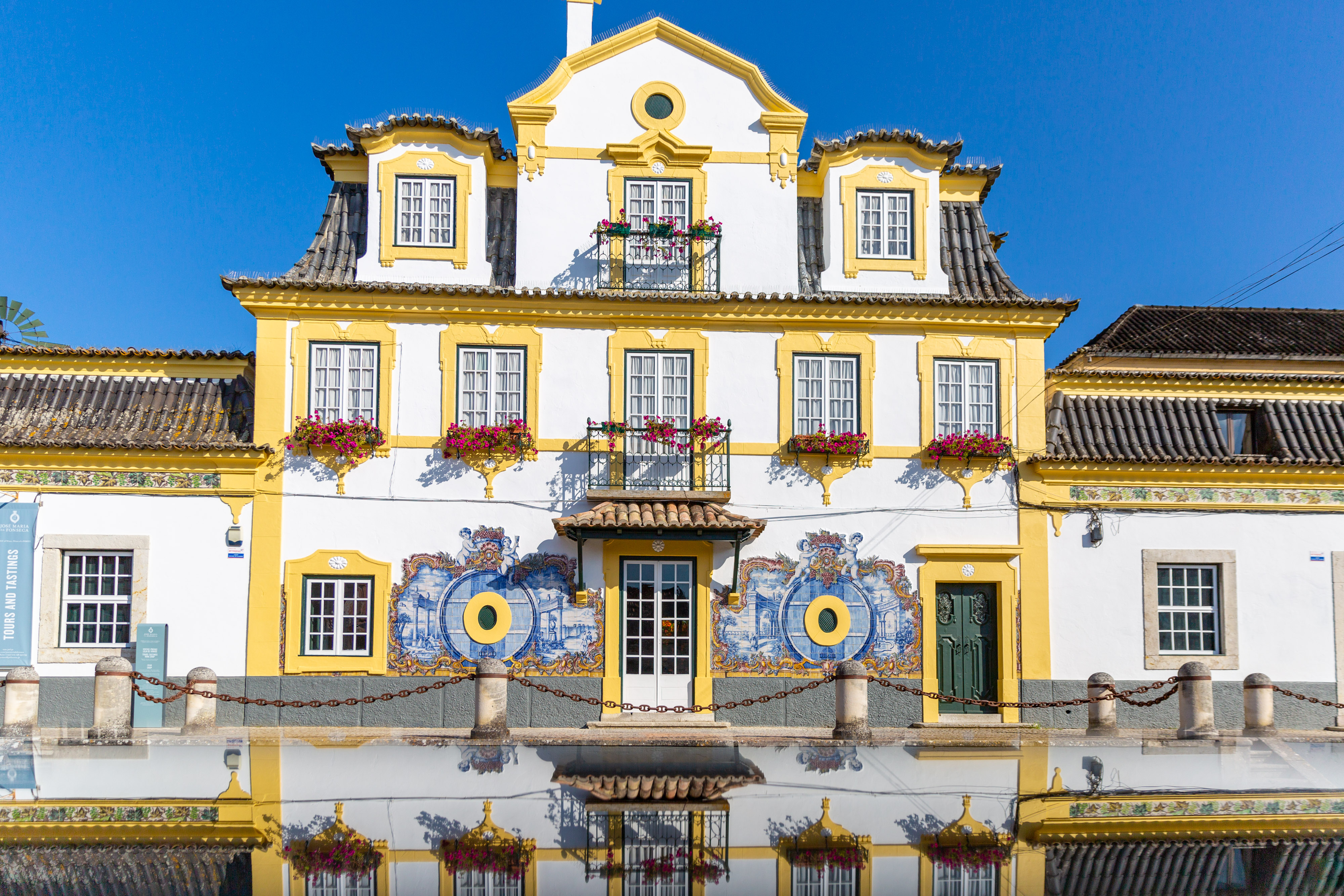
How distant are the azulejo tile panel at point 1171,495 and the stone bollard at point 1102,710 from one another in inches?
116

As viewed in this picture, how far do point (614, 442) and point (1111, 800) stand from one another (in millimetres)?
8983

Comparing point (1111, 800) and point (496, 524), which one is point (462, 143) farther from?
point (1111, 800)

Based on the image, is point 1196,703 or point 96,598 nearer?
point 1196,703

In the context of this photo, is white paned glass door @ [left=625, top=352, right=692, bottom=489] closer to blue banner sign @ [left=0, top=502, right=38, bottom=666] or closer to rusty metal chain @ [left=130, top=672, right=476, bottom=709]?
rusty metal chain @ [left=130, top=672, right=476, bottom=709]

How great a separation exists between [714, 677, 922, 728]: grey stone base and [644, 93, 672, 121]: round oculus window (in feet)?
30.7

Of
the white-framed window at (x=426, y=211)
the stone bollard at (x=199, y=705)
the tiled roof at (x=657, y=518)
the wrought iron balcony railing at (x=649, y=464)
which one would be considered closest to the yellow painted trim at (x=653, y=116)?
the white-framed window at (x=426, y=211)

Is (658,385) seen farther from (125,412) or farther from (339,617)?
(125,412)

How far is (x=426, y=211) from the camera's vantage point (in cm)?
1714

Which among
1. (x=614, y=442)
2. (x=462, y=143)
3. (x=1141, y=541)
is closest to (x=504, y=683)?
(x=614, y=442)

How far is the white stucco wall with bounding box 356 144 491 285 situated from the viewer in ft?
55.6

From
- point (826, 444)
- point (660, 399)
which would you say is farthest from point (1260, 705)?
point (660, 399)

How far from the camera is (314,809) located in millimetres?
9453

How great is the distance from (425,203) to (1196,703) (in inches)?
552

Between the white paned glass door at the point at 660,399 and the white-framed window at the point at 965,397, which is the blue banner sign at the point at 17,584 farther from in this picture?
the white-framed window at the point at 965,397
